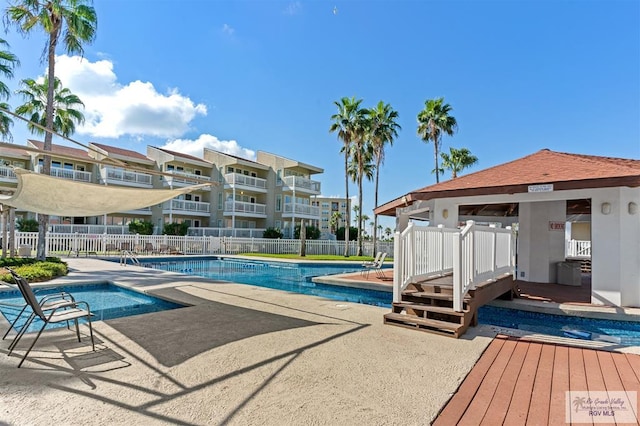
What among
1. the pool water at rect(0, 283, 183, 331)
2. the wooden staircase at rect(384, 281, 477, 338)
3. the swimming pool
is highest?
the wooden staircase at rect(384, 281, 477, 338)

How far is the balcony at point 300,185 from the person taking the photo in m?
31.2

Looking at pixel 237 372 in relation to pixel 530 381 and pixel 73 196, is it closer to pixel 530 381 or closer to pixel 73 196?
pixel 530 381

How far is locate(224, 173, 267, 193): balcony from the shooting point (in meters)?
29.9

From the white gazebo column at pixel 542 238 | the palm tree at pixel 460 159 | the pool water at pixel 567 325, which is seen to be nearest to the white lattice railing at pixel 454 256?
the pool water at pixel 567 325

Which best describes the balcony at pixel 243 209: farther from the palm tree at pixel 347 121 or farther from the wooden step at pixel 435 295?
the wooden step at pixel 435 295

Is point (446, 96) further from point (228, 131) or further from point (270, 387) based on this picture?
point (270, 387)

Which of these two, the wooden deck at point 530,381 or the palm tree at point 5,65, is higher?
the palm tree at point 5,65

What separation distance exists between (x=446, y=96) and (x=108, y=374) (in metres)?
26.6

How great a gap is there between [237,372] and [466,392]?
7.15ft

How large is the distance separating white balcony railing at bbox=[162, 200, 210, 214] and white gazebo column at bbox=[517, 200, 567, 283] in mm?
26084

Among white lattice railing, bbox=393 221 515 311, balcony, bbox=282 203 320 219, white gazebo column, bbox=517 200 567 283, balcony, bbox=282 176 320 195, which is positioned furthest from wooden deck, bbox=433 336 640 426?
balcony, bbox=282 176 320 195

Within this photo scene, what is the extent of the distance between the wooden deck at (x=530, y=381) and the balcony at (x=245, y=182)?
27.3 m

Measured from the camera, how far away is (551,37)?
1244 centimetres

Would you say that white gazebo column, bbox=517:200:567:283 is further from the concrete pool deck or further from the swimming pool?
the concrete pool deck
